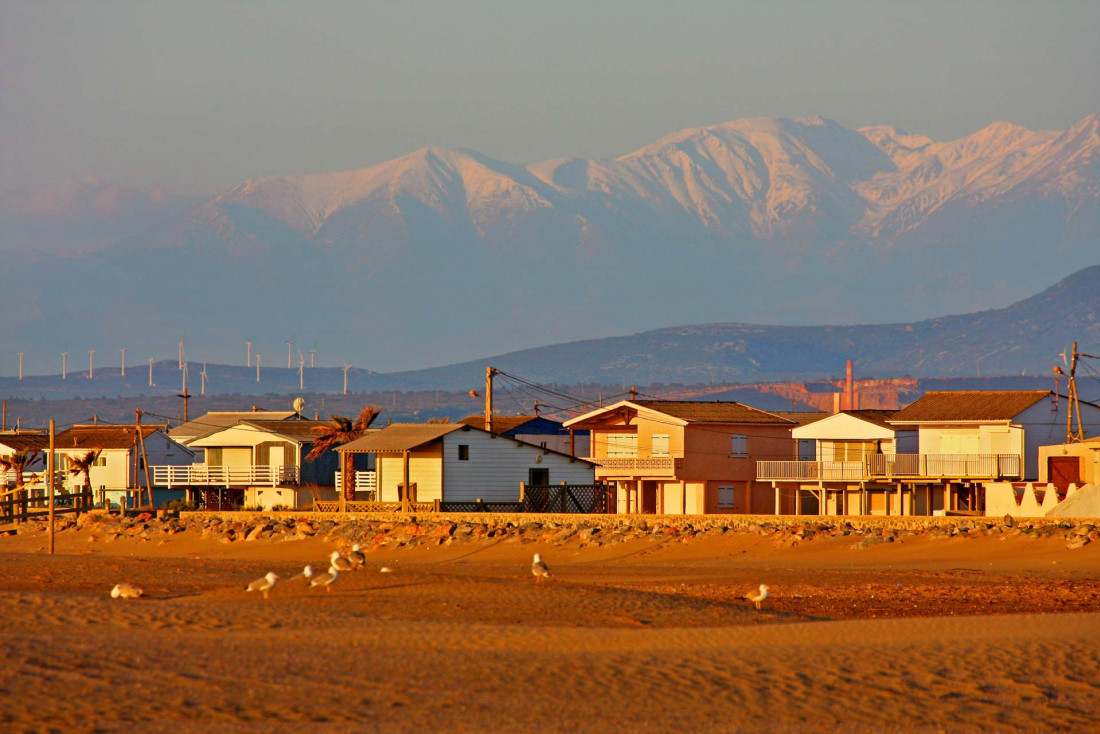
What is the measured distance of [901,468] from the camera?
63.0m

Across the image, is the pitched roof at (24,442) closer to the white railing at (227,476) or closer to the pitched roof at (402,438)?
the white railing at (227,476)

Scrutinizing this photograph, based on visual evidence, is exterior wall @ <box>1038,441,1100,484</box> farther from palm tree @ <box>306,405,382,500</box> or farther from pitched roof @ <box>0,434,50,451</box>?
pitched roof @ <box>0,434,50,451</box>

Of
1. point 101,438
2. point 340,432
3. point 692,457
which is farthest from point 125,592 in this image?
point 101,438

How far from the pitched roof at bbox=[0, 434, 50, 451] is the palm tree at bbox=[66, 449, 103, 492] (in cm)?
658

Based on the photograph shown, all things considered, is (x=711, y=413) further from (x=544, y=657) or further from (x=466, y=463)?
(x=544, y=657)

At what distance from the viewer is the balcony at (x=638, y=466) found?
6994 centimetres

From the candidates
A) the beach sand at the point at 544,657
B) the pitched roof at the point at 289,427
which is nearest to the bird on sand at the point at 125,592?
the beach sand at the point at 544,657

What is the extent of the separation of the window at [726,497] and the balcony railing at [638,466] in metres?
2.38

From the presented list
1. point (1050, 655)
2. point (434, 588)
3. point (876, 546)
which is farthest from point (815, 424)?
point (1050, 655)

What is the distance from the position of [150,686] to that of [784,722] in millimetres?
7398

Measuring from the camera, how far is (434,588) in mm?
28516

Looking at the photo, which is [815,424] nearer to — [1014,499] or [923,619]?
[1014,499]

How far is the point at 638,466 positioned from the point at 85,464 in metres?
29.4

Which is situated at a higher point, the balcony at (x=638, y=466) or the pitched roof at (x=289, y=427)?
the pitched roof at (x=289, y=427)
